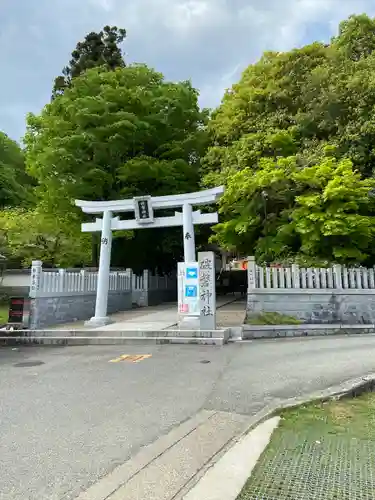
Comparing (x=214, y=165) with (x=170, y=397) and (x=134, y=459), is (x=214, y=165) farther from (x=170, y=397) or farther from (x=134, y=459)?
(x=134, y=459)

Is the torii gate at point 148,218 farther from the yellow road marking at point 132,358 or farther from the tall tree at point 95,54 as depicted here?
→ the tall tree at point 95,54

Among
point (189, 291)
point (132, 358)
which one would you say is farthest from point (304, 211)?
point (132, 358)

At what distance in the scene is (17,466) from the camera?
3.15 m

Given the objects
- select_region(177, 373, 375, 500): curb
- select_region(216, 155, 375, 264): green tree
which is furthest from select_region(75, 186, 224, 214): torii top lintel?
select_region(177, 373, 375, 500): curb

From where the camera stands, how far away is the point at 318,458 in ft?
9.98

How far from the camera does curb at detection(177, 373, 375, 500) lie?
106 inches

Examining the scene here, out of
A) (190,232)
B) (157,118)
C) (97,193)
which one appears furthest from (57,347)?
(157,118)

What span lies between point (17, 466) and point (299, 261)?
9898mm

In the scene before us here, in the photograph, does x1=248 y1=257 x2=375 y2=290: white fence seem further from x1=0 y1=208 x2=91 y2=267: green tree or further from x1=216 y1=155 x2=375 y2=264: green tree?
x1=0 y1=208 x2=91 y2=267: green tree

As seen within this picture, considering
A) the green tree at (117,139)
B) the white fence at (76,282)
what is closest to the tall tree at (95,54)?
the green tree at (117,139)

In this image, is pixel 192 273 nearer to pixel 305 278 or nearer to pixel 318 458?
pixel 305 278

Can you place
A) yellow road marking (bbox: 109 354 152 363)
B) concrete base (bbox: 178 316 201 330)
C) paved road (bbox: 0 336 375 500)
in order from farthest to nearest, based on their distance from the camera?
concrete base (bbox: 178 316 201 330) → yellow road marking (bbox: 109 354 152 363) → paved road (bbox: 0 336 375 500)

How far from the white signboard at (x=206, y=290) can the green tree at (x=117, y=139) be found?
26.6 feet

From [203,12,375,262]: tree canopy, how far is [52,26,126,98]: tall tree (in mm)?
10969
